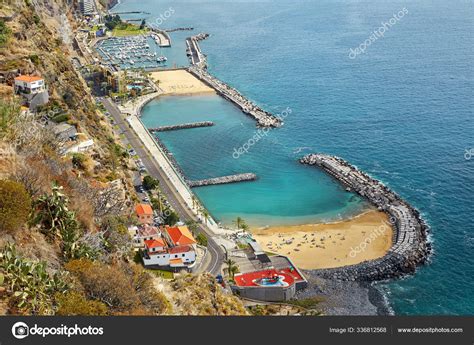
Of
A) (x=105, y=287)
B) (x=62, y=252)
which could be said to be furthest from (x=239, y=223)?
(x=105, y=287)

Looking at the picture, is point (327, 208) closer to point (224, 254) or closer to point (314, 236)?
point (314, 236)

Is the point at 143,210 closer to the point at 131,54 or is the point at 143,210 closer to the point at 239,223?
the point at 239,223

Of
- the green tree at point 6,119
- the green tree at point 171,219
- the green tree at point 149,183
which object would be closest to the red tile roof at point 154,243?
the green tree at point 171,219

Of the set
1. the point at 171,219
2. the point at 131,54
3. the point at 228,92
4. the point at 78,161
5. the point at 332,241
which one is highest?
the point at 78,161

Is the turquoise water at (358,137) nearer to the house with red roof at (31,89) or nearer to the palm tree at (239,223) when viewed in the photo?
the palm tree at (239,223)

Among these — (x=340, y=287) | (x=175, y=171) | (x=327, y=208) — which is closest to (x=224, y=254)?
(x=340, y=287)

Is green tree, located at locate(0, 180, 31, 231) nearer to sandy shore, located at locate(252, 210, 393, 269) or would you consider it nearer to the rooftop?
the rooftop
